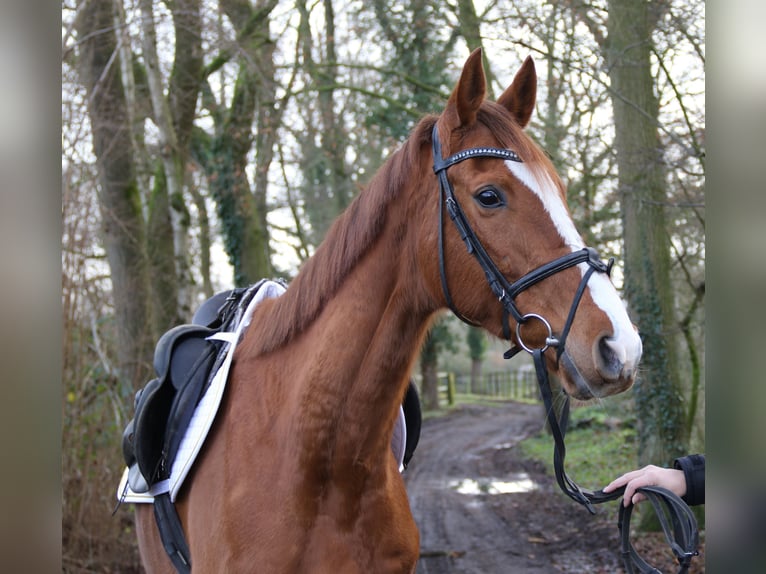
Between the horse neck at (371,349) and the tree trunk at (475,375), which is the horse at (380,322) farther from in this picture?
the tree trunk at (475,375)

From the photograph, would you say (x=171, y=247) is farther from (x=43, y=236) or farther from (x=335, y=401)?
(x=43, y=236)

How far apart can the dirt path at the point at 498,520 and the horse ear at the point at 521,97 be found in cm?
519

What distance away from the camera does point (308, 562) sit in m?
2.20

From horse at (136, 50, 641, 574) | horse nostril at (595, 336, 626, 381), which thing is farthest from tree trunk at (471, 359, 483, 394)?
horse nostril at (595, 336, 626, 381)

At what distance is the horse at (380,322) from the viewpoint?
2029mm

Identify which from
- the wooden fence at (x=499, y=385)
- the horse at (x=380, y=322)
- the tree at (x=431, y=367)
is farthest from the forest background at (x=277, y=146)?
the wooden fence at (x=499, y=385)

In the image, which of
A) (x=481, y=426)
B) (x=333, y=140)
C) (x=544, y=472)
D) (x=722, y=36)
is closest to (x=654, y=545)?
(x=544, y=472)

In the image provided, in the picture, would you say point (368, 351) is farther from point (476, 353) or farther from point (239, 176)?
point (476, 353)

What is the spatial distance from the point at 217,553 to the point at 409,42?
1262 centimetres

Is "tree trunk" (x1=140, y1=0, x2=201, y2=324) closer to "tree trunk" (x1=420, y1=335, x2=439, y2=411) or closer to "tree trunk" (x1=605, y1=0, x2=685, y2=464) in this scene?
"tree trunk" (x1=605, y1=0, x2=685, y2=464)

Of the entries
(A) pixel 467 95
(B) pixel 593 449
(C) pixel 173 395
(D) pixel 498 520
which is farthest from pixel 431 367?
(A) pixel 467 95

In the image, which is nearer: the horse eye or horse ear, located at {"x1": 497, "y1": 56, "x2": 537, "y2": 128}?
the horse eye

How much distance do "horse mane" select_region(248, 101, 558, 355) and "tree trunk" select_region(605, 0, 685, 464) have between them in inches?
195

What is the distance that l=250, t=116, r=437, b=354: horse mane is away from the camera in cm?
231
